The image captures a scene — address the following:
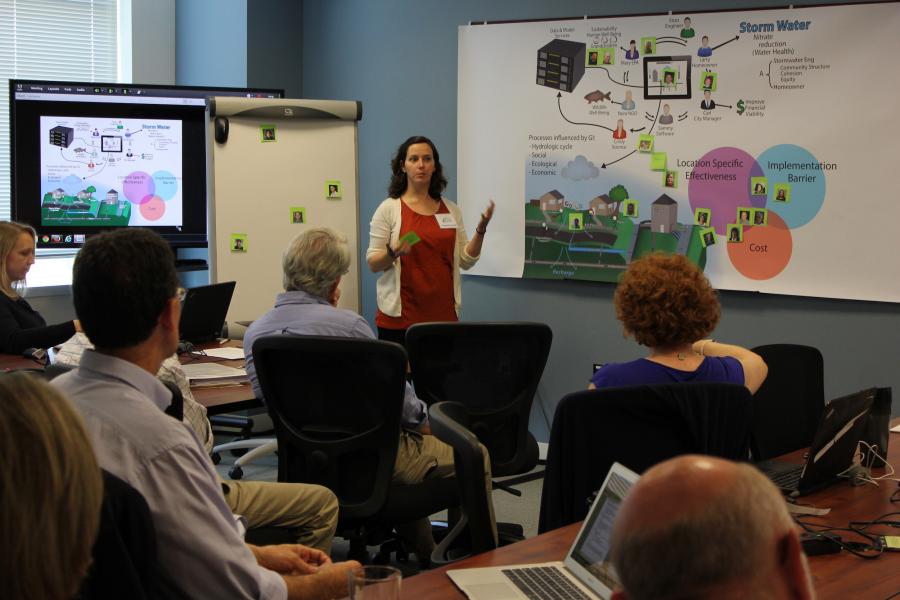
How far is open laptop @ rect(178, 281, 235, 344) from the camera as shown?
4.20 m

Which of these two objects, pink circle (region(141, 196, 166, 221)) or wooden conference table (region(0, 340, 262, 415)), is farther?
pink circle (region(141, 196, 166, 221))

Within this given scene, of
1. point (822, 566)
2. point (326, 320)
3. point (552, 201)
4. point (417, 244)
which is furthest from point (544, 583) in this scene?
point (552, 201)

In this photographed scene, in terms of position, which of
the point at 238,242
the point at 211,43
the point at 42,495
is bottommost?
the point at 42,495

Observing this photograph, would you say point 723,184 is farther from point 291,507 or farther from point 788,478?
point 291,507

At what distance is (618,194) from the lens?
17.0 feet

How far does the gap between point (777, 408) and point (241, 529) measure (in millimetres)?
1949

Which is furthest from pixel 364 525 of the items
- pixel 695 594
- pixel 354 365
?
pixel 695 594

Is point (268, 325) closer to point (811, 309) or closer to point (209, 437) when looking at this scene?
point (209, 437)

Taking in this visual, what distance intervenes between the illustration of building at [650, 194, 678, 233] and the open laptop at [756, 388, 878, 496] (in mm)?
2505

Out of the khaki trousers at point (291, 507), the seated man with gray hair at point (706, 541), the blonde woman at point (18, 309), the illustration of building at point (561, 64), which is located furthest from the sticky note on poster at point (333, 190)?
the seated man with gray hair at point (706, 541)

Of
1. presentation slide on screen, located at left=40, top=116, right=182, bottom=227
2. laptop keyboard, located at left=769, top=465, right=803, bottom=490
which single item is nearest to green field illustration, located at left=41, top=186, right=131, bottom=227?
presentation slide on screen, located at left=40, top=116, right=182, bottom=227

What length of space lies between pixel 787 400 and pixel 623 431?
127 cm

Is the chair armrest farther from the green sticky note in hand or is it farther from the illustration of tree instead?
the illustration of tree

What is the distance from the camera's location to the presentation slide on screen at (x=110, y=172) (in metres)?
5.41
